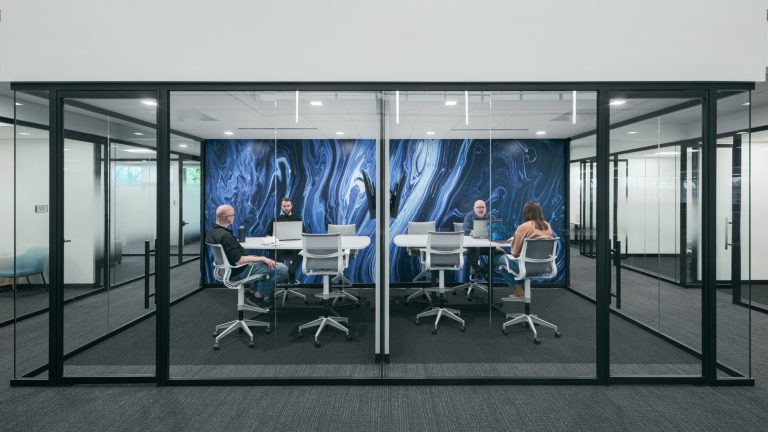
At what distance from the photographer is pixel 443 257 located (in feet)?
14.0

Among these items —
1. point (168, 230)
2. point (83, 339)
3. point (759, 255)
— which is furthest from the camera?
point (759, 255)

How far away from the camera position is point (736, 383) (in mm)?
2982

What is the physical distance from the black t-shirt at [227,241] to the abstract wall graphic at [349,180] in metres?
0.10

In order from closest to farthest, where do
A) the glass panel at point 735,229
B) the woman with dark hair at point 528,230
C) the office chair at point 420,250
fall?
the woman with dark hair at point 528,230
the glass panel at point 735,229
the office chair at point 420,250

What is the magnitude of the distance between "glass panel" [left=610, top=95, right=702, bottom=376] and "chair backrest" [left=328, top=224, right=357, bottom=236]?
260 cm

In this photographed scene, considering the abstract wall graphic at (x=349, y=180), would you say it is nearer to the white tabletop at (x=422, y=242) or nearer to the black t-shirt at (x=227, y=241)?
the black t-shirt at (x=227, y=241)

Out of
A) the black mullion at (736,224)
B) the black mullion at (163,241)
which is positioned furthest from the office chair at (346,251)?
the black mullion at (736,224)

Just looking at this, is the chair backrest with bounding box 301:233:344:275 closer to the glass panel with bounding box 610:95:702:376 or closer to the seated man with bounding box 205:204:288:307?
the seated man with bounding box 205:204:288:307

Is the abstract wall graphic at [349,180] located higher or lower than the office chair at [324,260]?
higher

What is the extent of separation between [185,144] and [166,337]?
5.66ft

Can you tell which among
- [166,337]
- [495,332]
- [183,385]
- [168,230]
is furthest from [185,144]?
[495,332]
